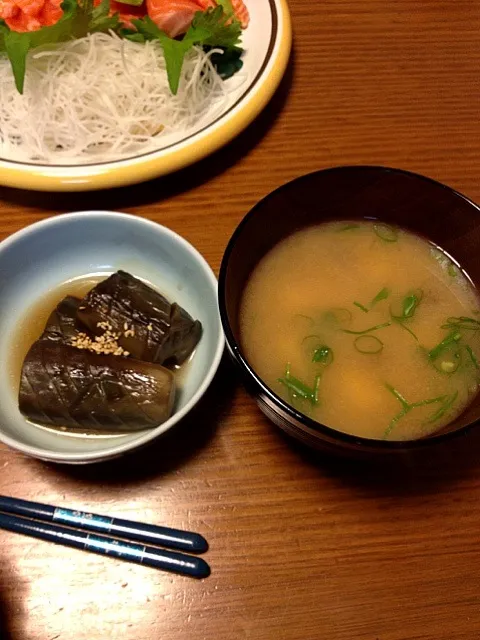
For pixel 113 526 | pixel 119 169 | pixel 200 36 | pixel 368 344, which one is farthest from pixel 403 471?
pixel 200 36

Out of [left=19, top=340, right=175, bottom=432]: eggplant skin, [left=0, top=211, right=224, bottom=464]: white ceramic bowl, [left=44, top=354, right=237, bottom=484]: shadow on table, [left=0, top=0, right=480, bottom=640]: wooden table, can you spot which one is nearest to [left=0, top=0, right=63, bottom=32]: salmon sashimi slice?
[left=0, top=211, right=224, bottom=464]: white ceramic bowl

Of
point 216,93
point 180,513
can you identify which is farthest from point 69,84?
point 180,513

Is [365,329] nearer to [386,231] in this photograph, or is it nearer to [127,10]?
[386,231]

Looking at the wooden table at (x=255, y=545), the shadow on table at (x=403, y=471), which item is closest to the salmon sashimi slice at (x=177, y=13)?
the wooden table at (x=255, y=545)

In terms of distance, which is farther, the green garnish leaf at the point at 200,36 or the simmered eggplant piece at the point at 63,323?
the green garnish leaf at the point at 200,36

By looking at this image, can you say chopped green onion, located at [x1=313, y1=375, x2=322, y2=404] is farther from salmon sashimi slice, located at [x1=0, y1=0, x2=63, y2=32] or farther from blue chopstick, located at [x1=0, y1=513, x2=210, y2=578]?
salmon sashimi slice, located at [x1=0, y1=0, x2=63, y2=32]

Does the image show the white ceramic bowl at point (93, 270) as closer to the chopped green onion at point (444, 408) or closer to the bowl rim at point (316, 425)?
the bowl rim at point (316, 425)

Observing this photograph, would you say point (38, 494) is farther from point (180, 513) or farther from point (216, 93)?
point (216, 93)
